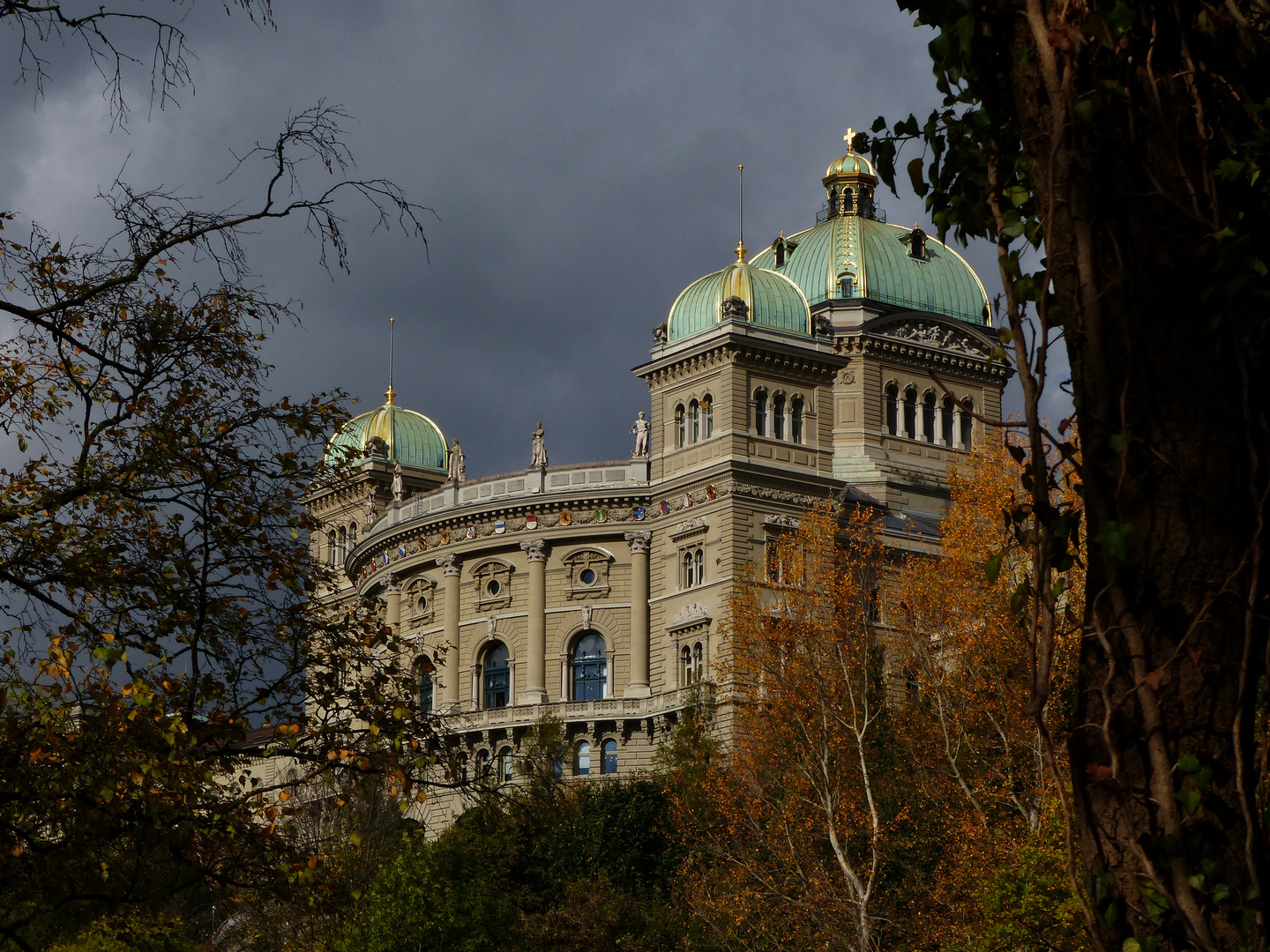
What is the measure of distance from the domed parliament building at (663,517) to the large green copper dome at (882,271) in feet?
10.1

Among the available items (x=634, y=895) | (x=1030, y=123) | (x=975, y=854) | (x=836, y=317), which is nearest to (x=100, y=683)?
(x=1030, y=123)

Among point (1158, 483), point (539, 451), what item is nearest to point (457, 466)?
point (539, 451)

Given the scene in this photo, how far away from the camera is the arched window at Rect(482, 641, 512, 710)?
90.3 metres

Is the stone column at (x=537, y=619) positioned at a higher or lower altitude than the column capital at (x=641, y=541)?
lower

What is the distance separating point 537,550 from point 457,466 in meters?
8.76

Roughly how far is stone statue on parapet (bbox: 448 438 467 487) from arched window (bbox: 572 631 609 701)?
1090 cm

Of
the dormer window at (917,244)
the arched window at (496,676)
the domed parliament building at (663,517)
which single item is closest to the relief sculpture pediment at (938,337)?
the domed parliament building at (663,517)

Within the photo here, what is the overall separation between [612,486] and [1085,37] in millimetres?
79466

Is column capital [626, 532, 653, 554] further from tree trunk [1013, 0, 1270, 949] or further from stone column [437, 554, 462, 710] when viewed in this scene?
tree trunk [1013, 0, 1270, 949]

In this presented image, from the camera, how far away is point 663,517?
8619 cm

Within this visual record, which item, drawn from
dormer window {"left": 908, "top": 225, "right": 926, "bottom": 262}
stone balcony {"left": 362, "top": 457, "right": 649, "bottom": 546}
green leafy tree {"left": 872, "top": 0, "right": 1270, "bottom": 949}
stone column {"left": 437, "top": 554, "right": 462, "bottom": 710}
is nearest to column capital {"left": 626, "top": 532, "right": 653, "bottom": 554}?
stone balcony {"left": 362, "top": 457, "right": 649, "bottom": 546}

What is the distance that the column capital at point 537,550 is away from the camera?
290ft

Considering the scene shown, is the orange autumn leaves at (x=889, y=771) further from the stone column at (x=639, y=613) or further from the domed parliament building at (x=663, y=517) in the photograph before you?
the stone column at (x=639, y=613)

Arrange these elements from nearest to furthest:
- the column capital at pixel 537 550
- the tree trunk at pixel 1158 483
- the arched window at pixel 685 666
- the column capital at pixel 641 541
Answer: the tree trunk at pixel 1158 483
the arched window at pixel 685 666
the column capital at pixel 641 541
the column capital at pixel 537 550
